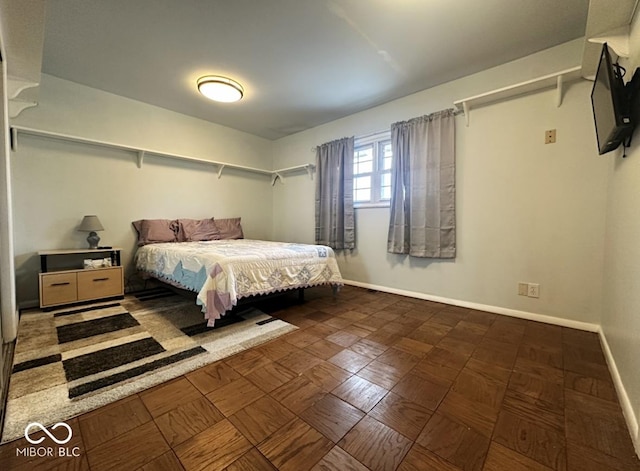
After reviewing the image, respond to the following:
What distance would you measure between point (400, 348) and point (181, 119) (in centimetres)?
423

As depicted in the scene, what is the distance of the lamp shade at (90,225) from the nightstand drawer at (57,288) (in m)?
0.54

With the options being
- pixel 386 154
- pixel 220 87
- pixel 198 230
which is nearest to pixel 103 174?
pixel 198 230

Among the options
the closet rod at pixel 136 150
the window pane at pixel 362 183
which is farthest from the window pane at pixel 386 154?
the closet rod at pixel 136 150

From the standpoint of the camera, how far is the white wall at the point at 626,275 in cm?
120

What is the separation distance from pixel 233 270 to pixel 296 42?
211cm

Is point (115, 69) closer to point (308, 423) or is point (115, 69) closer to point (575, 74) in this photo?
point (308, 423)

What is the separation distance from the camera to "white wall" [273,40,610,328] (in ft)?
7.32

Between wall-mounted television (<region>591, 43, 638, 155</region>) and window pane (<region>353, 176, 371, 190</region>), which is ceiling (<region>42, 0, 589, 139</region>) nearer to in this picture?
wall-mounted television (<region>591, 43, 638, 155</region>)

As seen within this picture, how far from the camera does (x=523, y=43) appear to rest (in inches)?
91.4

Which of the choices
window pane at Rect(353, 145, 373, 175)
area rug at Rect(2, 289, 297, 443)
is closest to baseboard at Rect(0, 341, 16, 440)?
area rug at Rect(2, 289, 297, 443)

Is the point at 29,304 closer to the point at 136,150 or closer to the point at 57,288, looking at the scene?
the point at 57,288

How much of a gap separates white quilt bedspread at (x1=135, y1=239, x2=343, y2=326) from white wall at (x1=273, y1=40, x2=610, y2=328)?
1242 millimetres

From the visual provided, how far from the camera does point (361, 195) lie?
3824mm

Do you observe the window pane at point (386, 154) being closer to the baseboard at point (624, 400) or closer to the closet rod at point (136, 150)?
the closet rod at point (136, 150)
